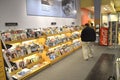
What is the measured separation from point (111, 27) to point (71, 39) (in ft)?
10.6

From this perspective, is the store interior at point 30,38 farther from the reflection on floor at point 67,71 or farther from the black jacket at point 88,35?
the black jacket at point 88,35

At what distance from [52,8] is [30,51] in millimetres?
2761

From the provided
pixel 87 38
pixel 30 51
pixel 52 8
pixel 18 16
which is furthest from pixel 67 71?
pixel 52 8

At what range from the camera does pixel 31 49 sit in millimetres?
5609

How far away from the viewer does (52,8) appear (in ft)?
24.6

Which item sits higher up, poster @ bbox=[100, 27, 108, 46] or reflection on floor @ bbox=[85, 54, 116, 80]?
poster @ bbox=[100, 27, 108, 46]

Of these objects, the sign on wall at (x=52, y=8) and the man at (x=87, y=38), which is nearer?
the sign on wall at (x=52, y=8)

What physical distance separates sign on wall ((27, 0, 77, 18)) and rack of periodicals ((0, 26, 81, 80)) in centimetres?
74

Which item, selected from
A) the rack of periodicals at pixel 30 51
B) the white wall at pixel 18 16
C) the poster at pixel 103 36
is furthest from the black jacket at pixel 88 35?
the poster at pixel 103 36

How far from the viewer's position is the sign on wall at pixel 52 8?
242 inches

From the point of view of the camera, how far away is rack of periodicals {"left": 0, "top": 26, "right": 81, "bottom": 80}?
4.75 meters

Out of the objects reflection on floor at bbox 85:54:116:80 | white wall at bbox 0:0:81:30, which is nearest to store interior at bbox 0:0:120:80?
white wall at bbox 0:0:81:30

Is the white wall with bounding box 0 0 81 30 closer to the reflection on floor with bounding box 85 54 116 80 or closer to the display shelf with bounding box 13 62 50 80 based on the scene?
the display shelf with bounding box 13 62 50 80

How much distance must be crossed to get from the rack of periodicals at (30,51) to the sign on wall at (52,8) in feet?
2.42
